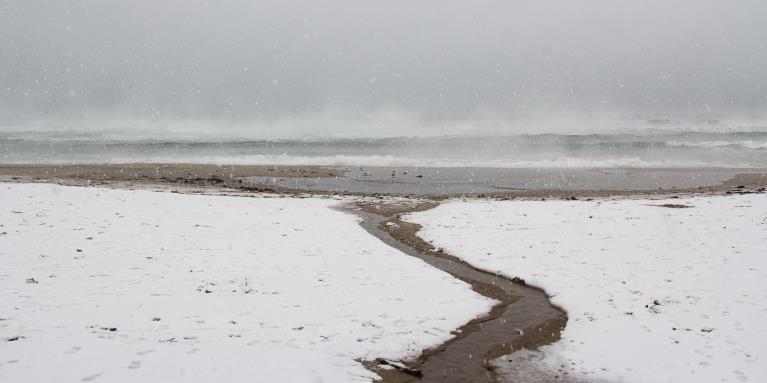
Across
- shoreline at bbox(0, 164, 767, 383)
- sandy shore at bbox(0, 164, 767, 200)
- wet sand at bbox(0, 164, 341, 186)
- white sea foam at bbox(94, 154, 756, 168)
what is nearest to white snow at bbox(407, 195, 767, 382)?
shoreline at bbox(0, 164, 767, 383)

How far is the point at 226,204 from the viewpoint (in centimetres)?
2427

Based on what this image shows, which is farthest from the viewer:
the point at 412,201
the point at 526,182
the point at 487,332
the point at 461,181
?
the point at 461,181

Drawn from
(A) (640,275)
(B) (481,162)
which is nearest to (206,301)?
(A) (640,275)

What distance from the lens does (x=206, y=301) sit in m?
10.0

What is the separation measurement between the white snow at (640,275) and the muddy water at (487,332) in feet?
1.42

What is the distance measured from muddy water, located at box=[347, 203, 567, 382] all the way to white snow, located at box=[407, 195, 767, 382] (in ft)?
1.42

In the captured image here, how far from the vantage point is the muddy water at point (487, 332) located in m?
7.61

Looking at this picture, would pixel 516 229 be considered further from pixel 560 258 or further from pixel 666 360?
pixel 666 360

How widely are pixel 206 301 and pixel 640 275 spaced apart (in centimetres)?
1066

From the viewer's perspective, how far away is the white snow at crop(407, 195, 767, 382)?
25.5 feet

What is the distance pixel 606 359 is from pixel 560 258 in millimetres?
6836

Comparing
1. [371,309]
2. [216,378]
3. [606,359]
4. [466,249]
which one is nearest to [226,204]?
[466,249]

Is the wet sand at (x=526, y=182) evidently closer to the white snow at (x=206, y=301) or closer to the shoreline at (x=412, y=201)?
the shoreline at (x=412, y=201)

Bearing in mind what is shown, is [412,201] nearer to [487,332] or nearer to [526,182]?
[526,182]
